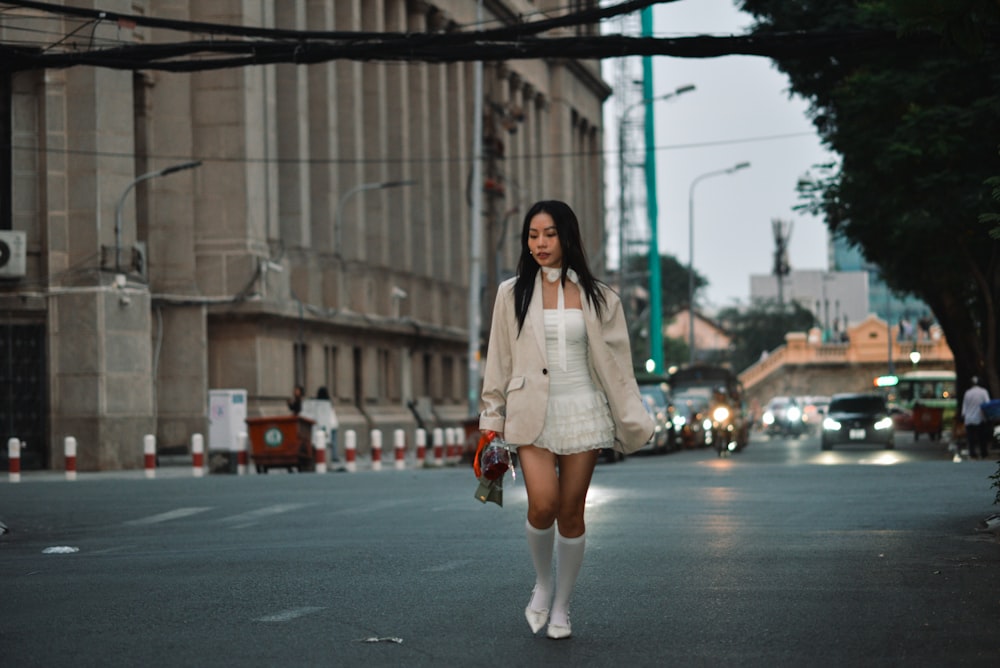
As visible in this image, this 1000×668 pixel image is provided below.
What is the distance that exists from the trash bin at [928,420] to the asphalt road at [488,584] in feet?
138

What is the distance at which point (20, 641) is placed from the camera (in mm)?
9086

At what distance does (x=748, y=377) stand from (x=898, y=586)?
4737 inches

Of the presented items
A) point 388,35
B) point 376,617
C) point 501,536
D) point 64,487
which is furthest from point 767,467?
point 376,617

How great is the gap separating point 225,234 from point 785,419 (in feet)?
143

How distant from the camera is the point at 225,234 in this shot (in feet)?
162

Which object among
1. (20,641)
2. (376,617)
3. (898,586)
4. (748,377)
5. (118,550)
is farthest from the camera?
(748,377)

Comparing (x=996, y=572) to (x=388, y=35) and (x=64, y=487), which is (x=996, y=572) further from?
(x=64, y=487)

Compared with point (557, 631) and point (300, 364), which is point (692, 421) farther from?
point (557, 631)

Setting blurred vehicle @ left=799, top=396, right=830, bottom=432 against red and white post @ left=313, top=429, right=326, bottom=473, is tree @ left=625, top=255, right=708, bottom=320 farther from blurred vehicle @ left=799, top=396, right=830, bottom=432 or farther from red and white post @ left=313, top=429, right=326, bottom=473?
red and white post @ left=313, top=429, right=326, bottom=473

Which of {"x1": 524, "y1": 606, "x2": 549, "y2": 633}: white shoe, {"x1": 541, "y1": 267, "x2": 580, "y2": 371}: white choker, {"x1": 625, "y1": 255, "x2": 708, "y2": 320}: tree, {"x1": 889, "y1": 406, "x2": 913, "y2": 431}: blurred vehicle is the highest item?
{"x1": 625, "y1": 255, "x2": 708, "y2": 320}: tree

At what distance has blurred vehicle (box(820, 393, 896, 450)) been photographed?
173 feet

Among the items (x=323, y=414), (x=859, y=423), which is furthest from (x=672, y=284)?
(x=323, y=414)

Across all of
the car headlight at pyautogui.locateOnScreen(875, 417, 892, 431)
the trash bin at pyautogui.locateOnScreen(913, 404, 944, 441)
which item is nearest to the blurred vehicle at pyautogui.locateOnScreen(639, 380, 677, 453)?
the car headlight at pyautogui.locateOnScreen(875, 417, 892, 431)

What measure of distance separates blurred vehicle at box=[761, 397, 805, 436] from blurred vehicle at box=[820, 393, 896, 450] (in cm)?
3281
